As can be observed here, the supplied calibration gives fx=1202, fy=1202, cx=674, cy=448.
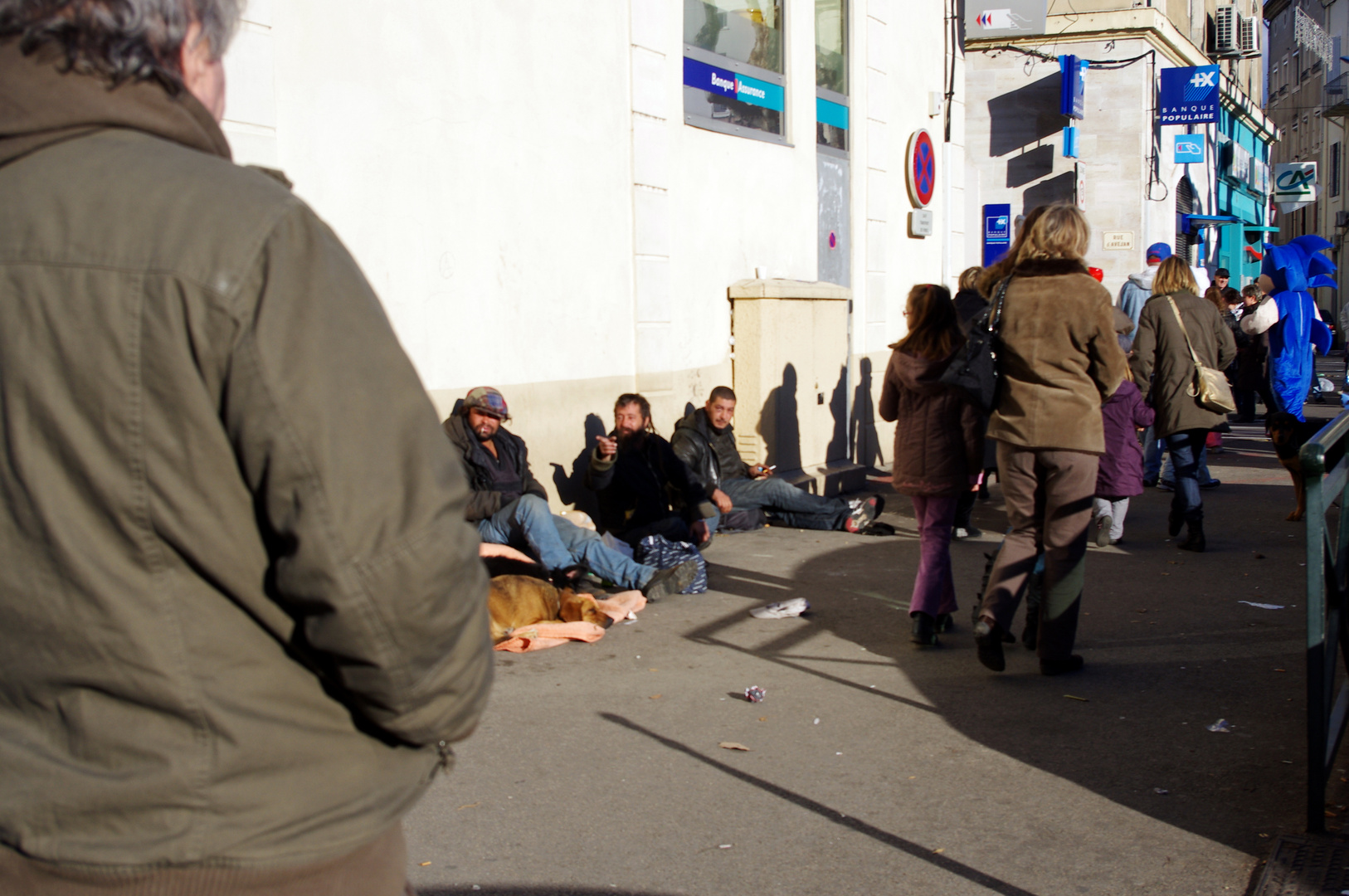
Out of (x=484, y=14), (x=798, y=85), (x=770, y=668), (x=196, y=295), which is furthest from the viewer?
(x=798, y=85)

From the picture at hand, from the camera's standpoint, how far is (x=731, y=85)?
31.9ft

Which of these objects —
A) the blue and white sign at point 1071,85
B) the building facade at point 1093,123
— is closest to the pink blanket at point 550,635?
the blue and white sign at point 1071,85

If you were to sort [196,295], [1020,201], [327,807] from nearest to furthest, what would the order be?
[196,295] < [327,807] < [1020,201]

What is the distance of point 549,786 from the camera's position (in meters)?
4.03

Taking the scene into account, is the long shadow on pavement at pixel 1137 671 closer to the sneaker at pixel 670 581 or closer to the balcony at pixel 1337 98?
the sneaker at pixel 670 581

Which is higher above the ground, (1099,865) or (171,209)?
(171,209)

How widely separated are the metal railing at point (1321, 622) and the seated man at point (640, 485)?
4425 millimetres

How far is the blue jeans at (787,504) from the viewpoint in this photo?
355 inches

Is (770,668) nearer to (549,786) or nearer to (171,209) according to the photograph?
(549,786)

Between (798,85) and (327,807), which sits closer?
(327,807)

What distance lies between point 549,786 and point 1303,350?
10.5 m

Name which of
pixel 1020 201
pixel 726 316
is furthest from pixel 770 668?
pixel 1020 201

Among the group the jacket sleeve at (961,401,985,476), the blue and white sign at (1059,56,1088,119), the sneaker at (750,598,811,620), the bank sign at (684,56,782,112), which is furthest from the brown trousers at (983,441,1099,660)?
the blue and white sign at (1059,56,1088,119)

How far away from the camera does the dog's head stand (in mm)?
6066
